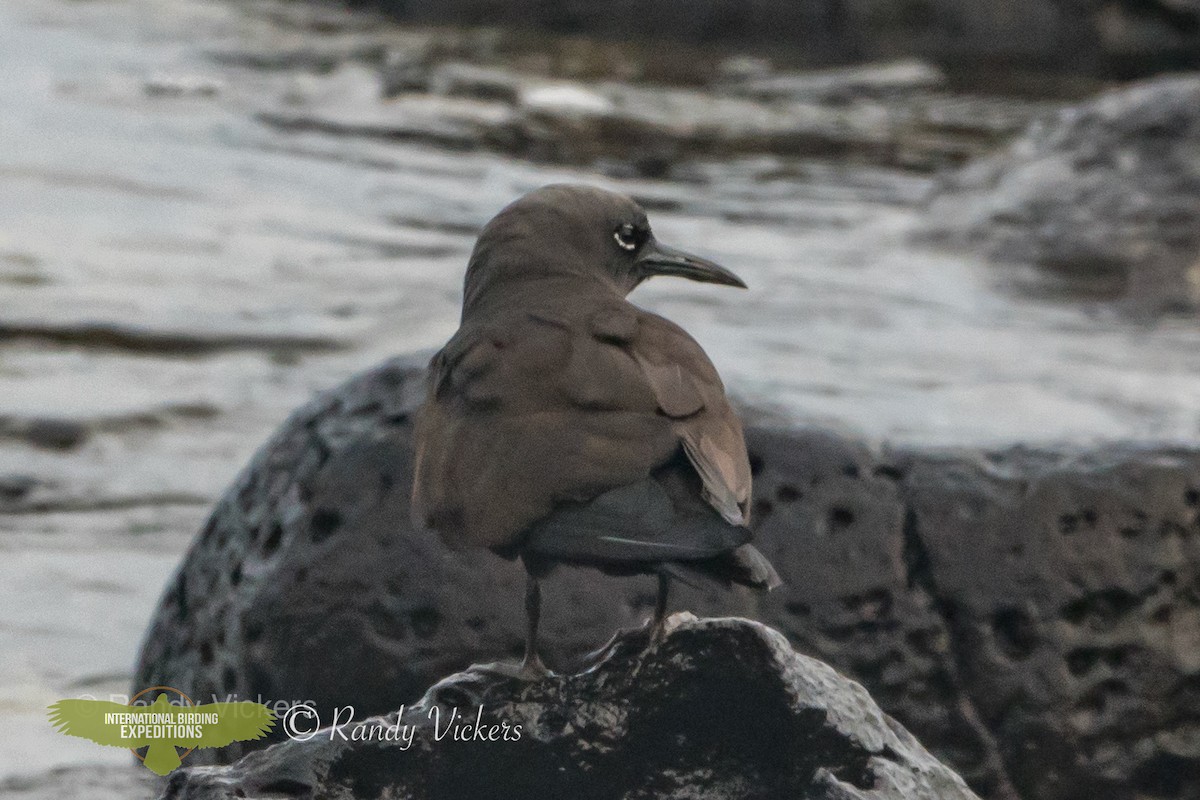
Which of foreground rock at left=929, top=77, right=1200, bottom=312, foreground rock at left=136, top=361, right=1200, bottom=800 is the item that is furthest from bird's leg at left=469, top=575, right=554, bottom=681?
foreground rock at left=929, top=77, right=1200, bottom=312

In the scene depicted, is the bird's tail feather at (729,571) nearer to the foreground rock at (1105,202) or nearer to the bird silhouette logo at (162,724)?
the bird silhouette logo at (162,724)

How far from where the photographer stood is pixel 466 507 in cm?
315

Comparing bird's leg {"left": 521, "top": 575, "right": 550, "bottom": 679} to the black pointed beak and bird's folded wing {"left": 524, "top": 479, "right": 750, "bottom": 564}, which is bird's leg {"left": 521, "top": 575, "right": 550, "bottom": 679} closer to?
bird's folded wing {"left": 524, "top": 479, "right": 750, "bottom": 564}

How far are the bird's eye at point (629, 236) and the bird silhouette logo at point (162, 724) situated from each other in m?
1.48

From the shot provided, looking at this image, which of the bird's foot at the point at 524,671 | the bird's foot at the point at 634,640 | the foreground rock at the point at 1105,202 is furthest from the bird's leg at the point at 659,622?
the foreground rock at the point at 1105,202

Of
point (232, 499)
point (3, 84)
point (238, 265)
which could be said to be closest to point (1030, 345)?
point (238, 265)

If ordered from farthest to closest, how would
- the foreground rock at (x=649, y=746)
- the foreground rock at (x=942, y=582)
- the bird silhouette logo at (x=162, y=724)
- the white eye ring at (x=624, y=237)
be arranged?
1. the foreground rock at (x=942, y=582)
2. the bird silhouette logo at (x=162, y=724)
3. the white eye ring at (x=624, y=237)
4. the foreground rock at (x=649, y=746)

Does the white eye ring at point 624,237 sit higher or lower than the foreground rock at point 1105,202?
higher

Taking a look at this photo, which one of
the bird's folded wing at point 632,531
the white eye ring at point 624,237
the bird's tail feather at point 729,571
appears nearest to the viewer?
the bird's folded wing at point 632,531

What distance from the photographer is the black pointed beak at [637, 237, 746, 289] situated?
3.71m

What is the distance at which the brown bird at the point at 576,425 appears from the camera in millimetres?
2971

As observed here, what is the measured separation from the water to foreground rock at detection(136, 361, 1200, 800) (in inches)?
8.0

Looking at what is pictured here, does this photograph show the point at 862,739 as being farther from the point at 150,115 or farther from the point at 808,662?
the point at 150,115

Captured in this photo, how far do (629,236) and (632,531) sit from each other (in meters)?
0.92
